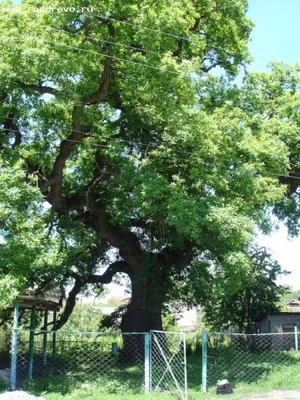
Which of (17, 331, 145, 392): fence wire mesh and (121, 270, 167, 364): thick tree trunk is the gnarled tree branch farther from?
(17, 331, 145, 392): fence wire mesh

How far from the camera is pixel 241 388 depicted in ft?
41.5

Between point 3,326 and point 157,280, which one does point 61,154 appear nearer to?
point 157,280

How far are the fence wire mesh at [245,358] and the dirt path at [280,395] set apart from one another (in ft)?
4.92

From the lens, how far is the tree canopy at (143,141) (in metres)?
13.9

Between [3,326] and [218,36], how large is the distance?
15.9 metres

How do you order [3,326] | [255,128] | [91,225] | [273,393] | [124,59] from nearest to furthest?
1. [273,393]
2. [124,59]
3. [255,128]
4. [91,225]
5. [3,326]

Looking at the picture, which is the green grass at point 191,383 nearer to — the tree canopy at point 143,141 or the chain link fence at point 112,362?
the chain link fence at point 112,362

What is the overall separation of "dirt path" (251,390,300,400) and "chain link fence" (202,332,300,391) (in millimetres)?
1379

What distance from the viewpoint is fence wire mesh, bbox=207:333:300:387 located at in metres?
14.1

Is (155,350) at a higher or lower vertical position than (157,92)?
lower

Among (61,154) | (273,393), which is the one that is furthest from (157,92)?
(273,393)

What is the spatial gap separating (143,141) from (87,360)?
7953mm

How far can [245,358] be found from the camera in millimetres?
17750

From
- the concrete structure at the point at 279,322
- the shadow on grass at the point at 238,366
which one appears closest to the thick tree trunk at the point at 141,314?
the shadow on grass at the point at 238,366
